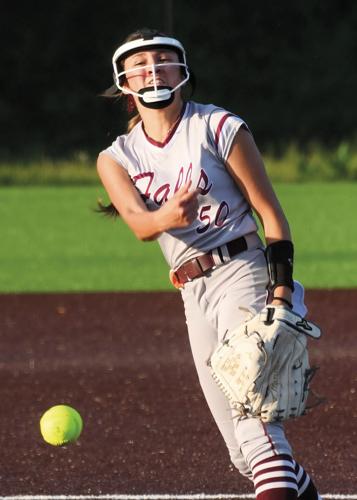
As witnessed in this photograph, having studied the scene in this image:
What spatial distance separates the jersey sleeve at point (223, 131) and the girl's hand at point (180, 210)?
33cm

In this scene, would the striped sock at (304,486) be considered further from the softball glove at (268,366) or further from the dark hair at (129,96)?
the dark hair at (129,96)

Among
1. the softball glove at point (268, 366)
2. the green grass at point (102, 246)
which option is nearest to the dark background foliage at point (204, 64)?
the green grass at point (102, 246)

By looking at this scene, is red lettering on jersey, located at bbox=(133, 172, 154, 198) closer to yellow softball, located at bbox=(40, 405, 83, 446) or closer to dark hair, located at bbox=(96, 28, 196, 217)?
dark hair, located at bbox=(96, 28, 196, 217)

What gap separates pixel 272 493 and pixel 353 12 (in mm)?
41640

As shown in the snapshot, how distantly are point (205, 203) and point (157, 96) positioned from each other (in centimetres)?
44

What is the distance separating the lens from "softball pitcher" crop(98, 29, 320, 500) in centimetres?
451

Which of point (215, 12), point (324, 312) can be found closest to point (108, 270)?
point (324, 312)

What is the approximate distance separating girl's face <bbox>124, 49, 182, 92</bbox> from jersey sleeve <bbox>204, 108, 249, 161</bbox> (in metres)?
0.23

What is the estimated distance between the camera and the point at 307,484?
4754 mm

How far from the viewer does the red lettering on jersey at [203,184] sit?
4.56 m

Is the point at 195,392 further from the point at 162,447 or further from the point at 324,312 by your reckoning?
the point at 324,312

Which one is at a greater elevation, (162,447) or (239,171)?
(239,171)

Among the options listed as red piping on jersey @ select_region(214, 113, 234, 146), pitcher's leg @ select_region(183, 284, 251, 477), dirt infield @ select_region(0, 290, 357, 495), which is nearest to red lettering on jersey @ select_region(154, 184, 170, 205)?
red piping on jersey @ select_region(214, 113, 234, 146)

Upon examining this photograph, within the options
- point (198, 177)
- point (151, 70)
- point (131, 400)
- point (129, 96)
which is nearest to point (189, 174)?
point (198, 177)
